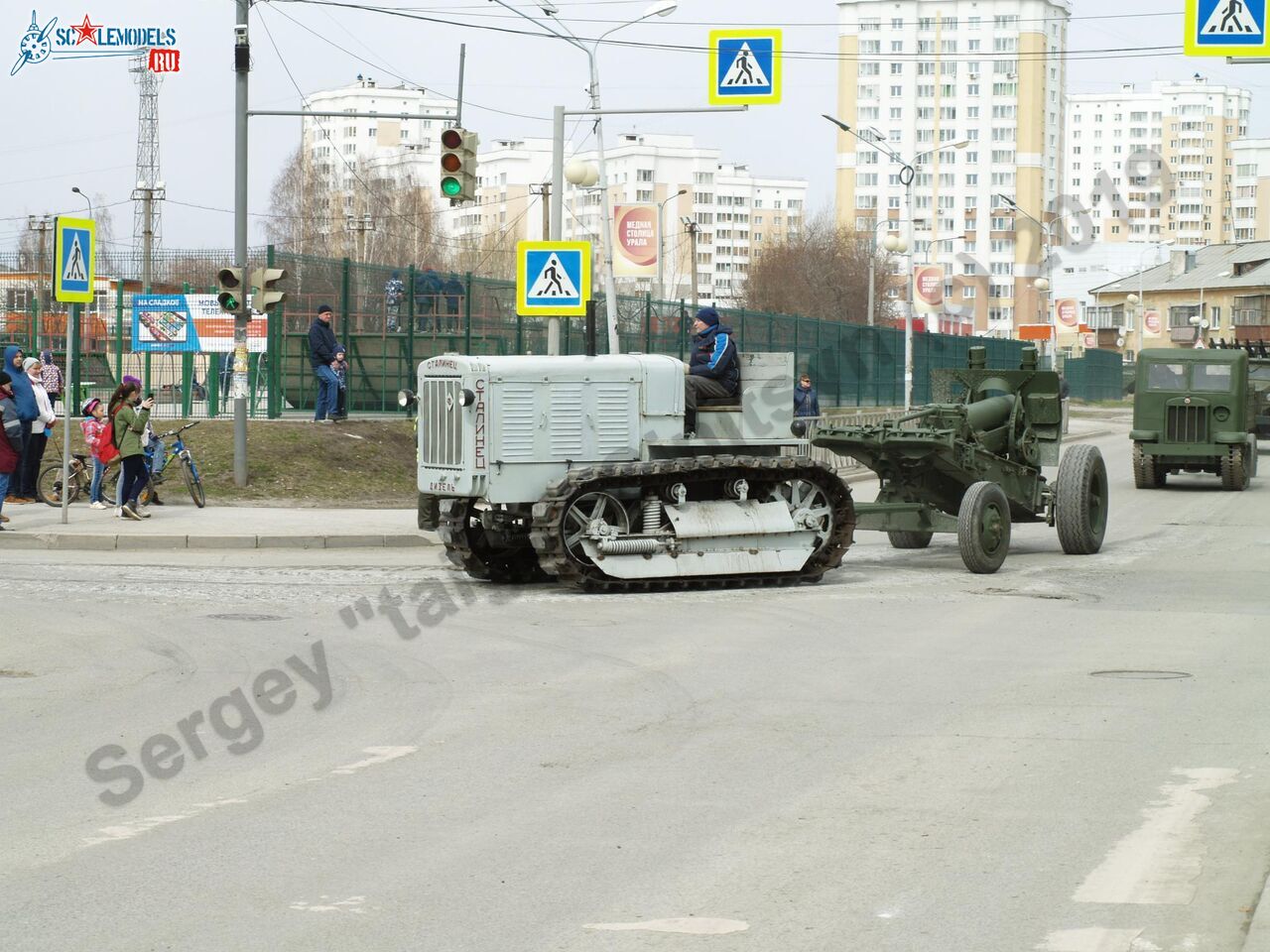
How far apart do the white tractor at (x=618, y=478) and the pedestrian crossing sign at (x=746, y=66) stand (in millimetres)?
7644

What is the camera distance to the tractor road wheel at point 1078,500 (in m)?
17.7

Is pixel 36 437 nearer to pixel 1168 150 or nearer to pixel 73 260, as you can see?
pixel 73 260

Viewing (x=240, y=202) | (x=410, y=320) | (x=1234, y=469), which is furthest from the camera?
(x=1234, y=469)

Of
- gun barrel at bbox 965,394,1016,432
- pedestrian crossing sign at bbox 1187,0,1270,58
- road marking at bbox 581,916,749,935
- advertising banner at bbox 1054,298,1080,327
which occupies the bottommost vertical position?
road marking at bbox 581,916,749,935

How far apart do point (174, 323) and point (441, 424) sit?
45.8 feet

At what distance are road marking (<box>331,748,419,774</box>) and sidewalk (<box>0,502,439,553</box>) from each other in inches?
418

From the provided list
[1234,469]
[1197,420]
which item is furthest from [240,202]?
[1234,469]

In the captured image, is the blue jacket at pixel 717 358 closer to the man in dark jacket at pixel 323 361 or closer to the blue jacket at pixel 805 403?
the man in dark jacket at pixel 323 361

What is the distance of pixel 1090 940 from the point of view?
17.9 ft

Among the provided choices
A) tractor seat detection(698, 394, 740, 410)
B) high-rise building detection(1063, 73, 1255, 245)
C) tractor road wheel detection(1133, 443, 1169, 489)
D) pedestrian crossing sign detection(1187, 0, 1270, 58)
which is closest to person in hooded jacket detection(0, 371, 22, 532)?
tractor seat detection(698, 394, 740, 410)

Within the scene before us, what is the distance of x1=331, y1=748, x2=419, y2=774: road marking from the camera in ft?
25.9

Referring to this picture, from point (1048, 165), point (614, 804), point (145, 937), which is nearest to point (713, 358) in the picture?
point (614, 804)

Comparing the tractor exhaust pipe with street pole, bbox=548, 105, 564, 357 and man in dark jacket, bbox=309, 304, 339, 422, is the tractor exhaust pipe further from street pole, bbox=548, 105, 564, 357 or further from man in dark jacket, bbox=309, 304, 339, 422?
man in dark jacket, bbox=309, 304, 339, 422

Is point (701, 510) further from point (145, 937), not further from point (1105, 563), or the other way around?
point (145, 937)
